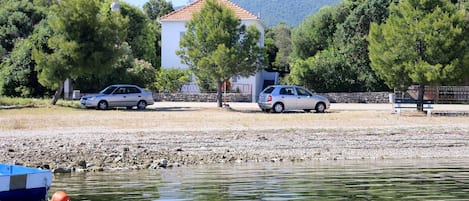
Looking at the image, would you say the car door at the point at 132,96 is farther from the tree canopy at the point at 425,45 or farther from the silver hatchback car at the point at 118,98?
the tree canopy at the point at 425,45

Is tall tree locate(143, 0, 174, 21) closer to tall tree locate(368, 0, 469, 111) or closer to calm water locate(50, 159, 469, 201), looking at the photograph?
tall tree locate(368, 0, 469, 111)

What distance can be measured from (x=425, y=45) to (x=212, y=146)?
1615 cm

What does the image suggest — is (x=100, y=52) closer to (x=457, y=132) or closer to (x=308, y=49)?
(x=457, y=132)

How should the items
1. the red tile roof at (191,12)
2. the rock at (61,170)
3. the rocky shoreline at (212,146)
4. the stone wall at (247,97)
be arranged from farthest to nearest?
the red tile roof at (191,12)
the stone wall at (247,97)
the rocky shoreline at (212,146)
the rock at (61,170)

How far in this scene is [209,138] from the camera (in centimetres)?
2711

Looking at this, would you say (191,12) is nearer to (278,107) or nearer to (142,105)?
(142,105)

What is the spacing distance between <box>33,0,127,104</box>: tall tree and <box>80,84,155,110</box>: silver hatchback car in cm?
138

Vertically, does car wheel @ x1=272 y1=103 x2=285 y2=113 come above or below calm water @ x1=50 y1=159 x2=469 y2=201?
above

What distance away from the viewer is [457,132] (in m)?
30.6

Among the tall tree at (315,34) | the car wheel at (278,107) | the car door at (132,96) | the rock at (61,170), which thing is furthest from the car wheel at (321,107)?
the tall tree at (315,34)

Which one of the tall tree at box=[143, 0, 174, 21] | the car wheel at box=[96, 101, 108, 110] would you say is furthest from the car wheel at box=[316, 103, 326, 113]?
the tall tree at box=[143, 0, 174, 21]

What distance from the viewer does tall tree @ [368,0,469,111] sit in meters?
36.8

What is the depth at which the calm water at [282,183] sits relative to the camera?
16.5 m

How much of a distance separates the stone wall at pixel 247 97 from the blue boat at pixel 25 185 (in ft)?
130
